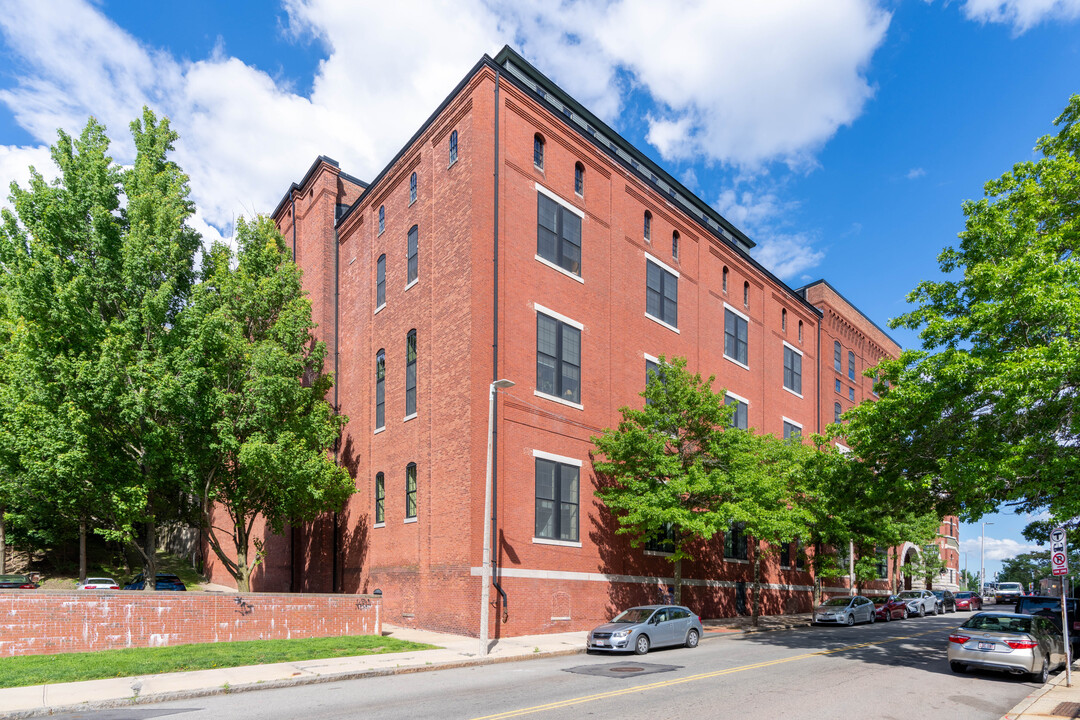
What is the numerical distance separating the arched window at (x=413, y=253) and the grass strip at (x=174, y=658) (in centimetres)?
1408

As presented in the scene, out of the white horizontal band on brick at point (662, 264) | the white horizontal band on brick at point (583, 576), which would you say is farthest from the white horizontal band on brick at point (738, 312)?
the white horizontal band on brick at point (583, 576)

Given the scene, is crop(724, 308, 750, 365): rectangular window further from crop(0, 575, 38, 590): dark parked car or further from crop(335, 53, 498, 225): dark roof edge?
crop(0, 575, 38, 590): dark parked car

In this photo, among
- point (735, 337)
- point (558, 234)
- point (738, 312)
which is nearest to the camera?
point (558, 234)

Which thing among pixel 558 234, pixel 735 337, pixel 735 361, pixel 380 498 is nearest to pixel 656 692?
pixel 380 498

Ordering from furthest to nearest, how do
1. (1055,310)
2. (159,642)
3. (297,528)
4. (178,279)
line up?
(297,528), (178,279), (159,642), (1055,310)

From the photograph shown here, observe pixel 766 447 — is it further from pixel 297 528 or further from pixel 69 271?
pixel 69 271

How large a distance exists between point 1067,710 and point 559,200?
2147 centimetres

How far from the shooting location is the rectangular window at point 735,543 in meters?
35.5

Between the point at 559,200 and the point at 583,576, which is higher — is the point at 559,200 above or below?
above

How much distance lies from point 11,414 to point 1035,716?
2694 centimetres

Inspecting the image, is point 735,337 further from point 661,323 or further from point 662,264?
point 661,323

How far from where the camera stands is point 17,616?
1650 cm

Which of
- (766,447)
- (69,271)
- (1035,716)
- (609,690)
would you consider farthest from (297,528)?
(1035,716)

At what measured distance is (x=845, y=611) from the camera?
33.1 meters
